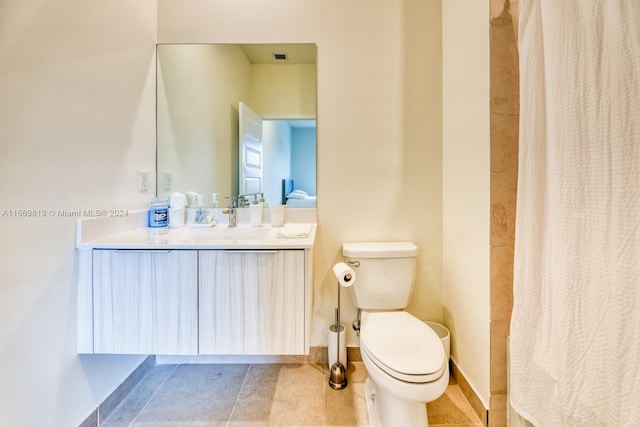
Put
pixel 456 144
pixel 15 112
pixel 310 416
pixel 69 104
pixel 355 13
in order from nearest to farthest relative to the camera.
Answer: pixel 15 112
pixel 69 104
pixel 310 416
pixel 456 144
pixel 355 13

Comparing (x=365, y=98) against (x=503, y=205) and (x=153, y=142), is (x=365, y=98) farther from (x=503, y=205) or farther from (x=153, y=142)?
(x=153, y=142)

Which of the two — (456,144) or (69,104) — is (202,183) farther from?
(456,144)

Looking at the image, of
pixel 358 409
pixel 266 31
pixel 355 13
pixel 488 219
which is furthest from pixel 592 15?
pixel 358 409

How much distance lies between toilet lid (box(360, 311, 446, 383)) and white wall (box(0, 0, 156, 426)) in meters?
1.18

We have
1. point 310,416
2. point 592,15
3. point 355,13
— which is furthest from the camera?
point 355,13

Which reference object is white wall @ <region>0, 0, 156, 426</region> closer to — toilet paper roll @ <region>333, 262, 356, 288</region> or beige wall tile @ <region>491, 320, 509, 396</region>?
toilet paper roll @ <region>333, 262, 356, 288</region>

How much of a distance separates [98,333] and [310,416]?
3.20ft

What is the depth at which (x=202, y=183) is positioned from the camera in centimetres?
170

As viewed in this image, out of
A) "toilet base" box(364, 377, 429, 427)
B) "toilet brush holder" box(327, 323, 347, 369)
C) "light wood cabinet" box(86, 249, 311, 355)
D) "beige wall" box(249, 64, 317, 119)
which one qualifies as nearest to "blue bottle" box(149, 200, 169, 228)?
"light wood cabinet" box(86, 249, 311, 355)

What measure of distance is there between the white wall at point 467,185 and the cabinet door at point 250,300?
0.82 meters

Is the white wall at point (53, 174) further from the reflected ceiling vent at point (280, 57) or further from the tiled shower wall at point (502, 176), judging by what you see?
the tiled shower wall at point (502, 176)

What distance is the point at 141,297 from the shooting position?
1.11 metres

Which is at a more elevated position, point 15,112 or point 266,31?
point 266,31

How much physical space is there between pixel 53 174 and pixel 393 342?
1456mm
